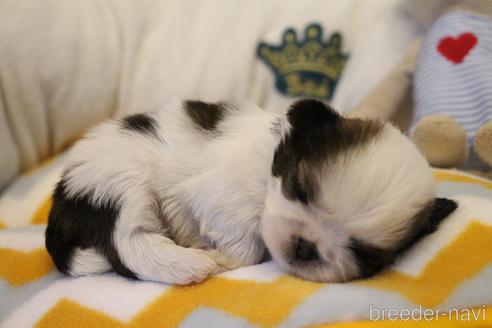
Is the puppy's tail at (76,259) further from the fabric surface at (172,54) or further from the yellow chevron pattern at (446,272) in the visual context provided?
the fabric surface at (172,54)

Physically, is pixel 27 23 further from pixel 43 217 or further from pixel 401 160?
pixel 401 160

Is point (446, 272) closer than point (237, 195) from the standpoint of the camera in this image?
Yes

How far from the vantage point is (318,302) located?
1.44m

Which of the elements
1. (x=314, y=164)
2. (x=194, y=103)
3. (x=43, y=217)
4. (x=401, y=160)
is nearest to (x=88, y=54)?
(x=43, y=217)

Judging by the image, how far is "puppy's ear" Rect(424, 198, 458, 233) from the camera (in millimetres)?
1681

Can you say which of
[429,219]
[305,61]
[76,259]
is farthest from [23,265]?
[305,61]

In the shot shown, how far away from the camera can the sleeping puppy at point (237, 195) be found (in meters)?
1.51

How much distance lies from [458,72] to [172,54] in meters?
1.76

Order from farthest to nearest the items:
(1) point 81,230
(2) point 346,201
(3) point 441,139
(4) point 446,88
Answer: (4) point 446,88
(3) point 441,139
(1) point 81,230
(2) point 346,201

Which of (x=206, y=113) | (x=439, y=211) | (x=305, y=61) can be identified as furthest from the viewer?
(x=305, y=61)

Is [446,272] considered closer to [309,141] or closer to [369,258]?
[369,258]

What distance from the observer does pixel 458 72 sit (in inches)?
99.3

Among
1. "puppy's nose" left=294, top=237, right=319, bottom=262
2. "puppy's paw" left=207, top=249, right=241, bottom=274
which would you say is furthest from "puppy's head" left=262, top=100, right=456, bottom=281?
"puppy's paw" left=207, top=249, right=241, bottom=274

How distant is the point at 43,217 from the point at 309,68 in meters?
1.83
